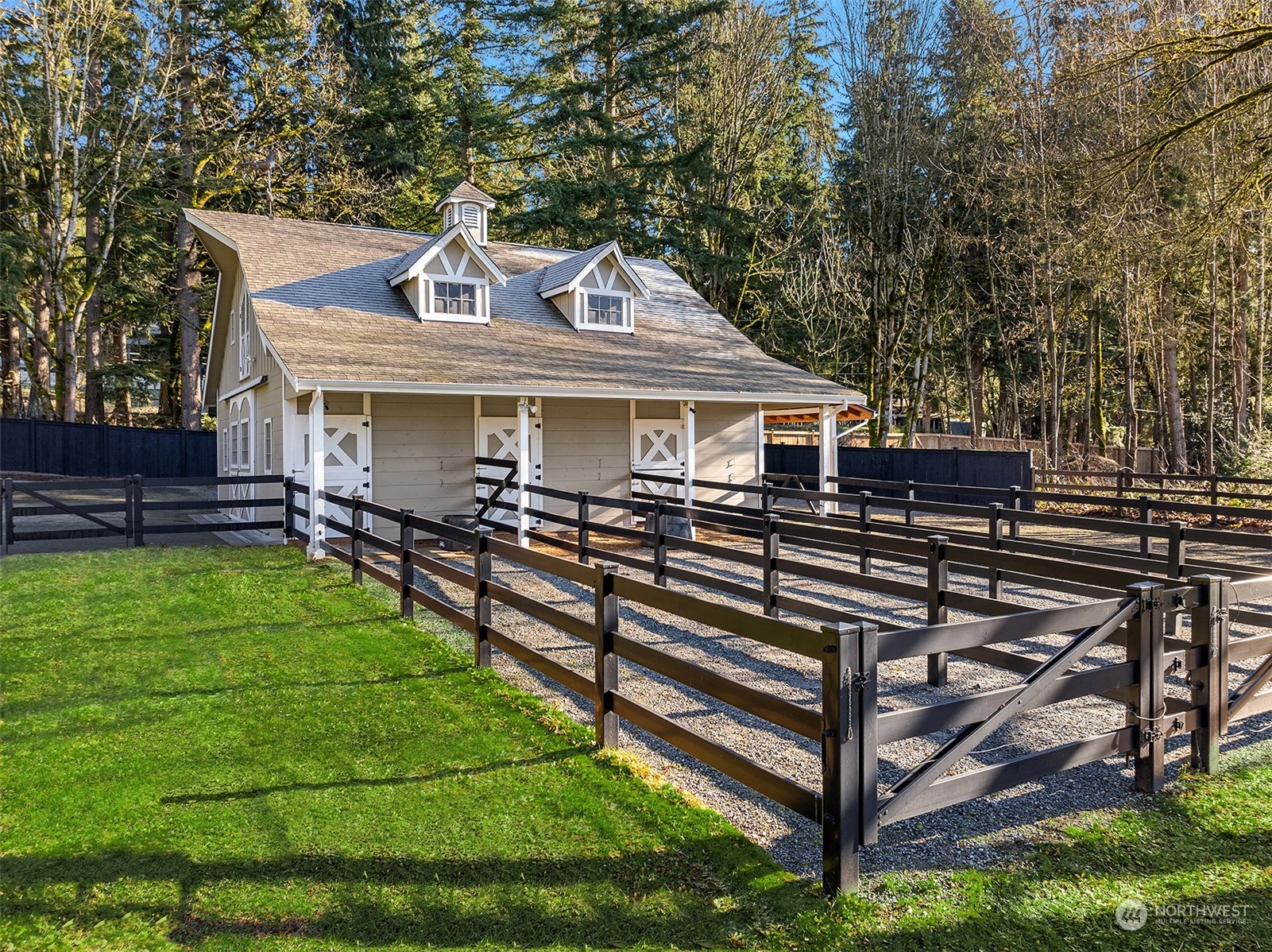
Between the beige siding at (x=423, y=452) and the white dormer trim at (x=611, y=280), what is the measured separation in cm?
383

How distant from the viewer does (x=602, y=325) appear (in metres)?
17.0

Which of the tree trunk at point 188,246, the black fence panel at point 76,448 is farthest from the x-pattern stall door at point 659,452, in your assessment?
the tree trunk at point 188,246

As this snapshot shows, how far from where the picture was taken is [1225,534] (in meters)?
7.35

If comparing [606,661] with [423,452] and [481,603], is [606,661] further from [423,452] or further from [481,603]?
[423,452]

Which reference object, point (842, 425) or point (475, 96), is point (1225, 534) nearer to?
point (842, 425)

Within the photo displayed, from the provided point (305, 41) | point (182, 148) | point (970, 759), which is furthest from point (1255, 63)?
point (182, 148)

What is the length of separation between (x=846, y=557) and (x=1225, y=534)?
205 inches

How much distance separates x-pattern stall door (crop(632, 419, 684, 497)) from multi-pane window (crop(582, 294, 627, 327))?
2494 millimetres

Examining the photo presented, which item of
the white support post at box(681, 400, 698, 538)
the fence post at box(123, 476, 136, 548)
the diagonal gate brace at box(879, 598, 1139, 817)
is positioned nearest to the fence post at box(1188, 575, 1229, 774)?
the diagonal gate brace at box(879, 598, 1139, 817)

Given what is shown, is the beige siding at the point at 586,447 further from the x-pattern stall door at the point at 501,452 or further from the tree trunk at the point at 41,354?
the tree trunk at the point at 41,354

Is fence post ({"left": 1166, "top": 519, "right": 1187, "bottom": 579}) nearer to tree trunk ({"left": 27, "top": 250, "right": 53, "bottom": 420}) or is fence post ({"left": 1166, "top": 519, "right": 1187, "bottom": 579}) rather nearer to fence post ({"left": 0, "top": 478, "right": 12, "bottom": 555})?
fence post ({"left": 0, "top": 478, "right": 12, "bottom": 555})

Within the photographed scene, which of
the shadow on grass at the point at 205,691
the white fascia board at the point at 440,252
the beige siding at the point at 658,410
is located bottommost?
the shadow on grass at the point at 205,691

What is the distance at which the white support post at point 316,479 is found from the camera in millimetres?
10914

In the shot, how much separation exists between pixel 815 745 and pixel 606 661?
4.53 feet
